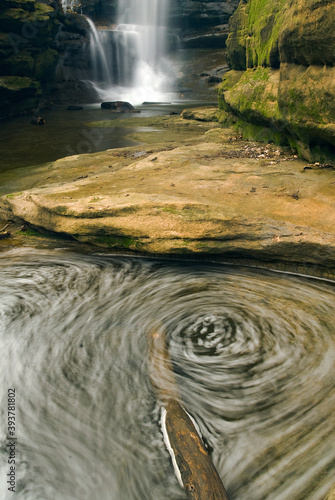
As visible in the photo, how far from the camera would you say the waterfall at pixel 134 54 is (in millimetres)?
30234

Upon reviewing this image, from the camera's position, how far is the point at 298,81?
20.6ft

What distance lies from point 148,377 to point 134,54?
3660 centimetres

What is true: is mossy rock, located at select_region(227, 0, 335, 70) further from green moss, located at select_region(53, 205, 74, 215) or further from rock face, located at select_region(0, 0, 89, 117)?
rock face, located at select_region(0, 0, 89, 117)

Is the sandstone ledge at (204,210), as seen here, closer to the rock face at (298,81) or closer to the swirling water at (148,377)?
the swirling water at (148,377)

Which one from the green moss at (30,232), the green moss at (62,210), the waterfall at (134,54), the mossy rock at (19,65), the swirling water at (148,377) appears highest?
the waterfall at (134,54)

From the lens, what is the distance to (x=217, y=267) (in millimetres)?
4852

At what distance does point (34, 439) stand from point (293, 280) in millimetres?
3176

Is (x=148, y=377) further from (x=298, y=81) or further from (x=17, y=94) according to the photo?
(x=17, y=94)

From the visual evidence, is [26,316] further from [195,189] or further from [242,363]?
[195,189]

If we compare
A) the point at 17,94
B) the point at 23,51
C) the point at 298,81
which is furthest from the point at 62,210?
the point at 23,51

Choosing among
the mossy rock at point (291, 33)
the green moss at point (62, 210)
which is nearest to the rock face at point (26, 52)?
→ the mossy rock at point (291, 33)

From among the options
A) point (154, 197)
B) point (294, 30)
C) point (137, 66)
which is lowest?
point (154, 197)

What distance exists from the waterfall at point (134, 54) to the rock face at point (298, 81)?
60.3 feet

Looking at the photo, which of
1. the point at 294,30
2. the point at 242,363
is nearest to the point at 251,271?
the point at 242,363
